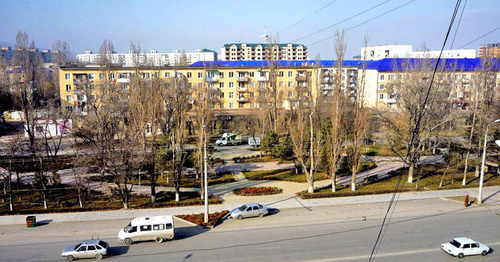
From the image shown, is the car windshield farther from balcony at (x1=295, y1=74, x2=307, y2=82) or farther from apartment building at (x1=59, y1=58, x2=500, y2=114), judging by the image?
balcony at (x1=295, y1=74, x2=307, y2=82)

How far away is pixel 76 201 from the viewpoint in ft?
64.7

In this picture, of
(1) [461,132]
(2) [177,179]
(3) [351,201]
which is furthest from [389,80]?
(2) [177,179]

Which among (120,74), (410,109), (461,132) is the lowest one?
(461,132)

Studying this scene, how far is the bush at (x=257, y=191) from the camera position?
2102 centimetres

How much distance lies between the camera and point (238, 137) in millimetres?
39438

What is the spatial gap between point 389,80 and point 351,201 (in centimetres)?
3365

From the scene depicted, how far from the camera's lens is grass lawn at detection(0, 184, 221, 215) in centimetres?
1828

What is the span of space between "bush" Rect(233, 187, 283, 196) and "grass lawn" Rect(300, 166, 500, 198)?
5.44 ft

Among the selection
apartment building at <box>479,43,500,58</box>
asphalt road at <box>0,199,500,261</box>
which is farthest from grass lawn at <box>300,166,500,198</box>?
apartment building at <box>479,43,500,58</box>

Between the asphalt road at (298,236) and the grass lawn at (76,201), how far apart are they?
196cm

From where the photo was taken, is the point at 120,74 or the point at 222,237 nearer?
the point at 222,237

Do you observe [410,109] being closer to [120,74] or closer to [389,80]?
[389,80]

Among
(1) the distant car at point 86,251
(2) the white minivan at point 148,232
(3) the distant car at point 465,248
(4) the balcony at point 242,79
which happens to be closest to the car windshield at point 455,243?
(3) the distant car at point 465,248

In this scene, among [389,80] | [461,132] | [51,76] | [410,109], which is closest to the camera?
[410,109]
